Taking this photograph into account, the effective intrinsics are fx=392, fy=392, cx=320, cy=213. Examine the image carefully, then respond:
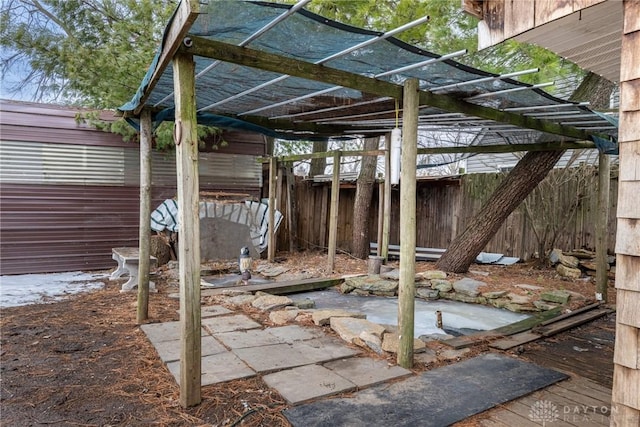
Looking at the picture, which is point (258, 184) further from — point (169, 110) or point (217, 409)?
point (217, 409)

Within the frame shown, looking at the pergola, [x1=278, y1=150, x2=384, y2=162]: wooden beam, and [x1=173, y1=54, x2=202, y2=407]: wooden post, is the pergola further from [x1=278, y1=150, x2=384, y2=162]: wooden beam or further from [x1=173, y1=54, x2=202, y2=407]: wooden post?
[x1=278, y1=150, x2=384, y2=162]: wooden beam

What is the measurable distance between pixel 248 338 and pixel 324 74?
2.27m

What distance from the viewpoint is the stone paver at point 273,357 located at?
2.83 metres

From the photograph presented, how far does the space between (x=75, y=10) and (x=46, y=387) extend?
5632 mm

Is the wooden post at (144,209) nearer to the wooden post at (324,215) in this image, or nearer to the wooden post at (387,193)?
the wooden post at (387,193)

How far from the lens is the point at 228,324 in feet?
12.4

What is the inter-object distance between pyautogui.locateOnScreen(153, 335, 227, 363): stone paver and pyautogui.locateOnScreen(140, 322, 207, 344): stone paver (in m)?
0.10

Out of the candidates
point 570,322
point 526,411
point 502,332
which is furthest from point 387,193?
point 526,411

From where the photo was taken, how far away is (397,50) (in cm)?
244

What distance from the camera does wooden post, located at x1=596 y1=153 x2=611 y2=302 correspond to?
17.1 feet

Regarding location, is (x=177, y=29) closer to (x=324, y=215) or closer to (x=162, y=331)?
(x=162, y=331)

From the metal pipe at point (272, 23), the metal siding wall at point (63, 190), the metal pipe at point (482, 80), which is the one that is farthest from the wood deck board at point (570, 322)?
the metal siding wall at point (63, 190)

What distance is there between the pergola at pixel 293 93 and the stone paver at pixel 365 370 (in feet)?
0.46

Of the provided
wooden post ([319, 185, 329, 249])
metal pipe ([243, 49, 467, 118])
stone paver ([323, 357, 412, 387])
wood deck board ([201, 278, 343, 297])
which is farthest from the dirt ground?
wooden post ([319, 185, 329, 249])
